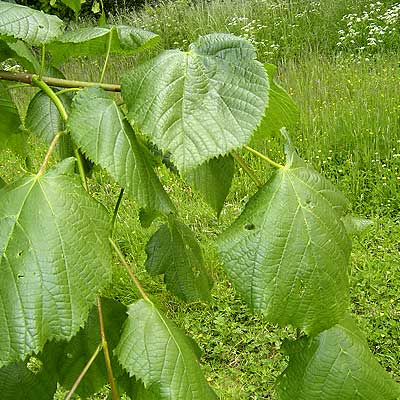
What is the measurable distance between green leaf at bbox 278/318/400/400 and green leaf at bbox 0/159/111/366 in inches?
12.8

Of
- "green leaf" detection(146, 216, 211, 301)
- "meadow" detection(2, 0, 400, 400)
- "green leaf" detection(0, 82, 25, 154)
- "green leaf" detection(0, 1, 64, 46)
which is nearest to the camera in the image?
"green leaf" detection(0, 1, 64, 46)

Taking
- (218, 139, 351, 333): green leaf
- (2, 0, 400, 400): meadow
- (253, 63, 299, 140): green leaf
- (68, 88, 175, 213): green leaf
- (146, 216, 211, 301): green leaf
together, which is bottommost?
(2, 0, 400, 400): meadow

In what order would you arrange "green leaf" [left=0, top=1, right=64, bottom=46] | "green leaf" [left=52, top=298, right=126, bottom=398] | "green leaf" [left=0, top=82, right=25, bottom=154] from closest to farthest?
"green leaf" [left=0, top=1, right=64, bottom=46] < "green leaf" [left=52, top=298, right=126, bottom=398] < "green leaf" [left=0, top=82, right=25, bottom=154]

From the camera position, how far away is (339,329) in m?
0.91

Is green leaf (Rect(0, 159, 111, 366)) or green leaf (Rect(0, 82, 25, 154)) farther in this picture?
green leaf (Rect(0, 82, 25, 154))

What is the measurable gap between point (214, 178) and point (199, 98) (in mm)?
198

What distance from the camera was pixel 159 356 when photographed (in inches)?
29.9

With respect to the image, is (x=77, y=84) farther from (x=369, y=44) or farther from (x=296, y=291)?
(x=369, y=44)

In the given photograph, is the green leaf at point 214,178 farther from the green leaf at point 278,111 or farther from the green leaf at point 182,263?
the green leaf at point 182,263

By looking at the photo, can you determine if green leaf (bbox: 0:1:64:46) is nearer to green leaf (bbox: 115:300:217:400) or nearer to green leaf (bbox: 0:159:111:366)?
green leaf (bbox: 0:159:111:366)

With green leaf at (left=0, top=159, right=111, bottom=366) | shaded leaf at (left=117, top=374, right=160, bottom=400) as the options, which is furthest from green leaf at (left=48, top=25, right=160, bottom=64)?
shaded leaf at (left=117, top=374, right=160, bottom=400)

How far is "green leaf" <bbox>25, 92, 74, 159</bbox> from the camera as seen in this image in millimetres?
993

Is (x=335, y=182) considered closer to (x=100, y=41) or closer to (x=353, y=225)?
(x=353, y=225)

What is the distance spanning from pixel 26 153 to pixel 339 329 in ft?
1.84
